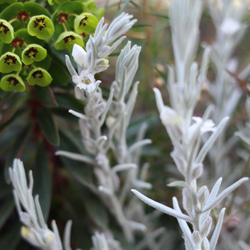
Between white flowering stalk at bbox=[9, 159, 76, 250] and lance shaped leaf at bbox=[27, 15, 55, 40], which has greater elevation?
lance shaped leaf at bbox=[27, 15, 55, 40]

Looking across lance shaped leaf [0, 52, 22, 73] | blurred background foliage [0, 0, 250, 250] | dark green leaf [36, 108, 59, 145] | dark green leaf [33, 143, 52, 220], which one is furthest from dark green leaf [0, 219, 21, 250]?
lance shaped leaf [0, 52, 22, 73]

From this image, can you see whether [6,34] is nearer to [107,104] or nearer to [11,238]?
[107,104]

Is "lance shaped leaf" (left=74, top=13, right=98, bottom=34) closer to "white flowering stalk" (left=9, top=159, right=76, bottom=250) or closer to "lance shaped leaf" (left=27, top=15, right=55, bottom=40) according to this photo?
"lance shaped leaf" (left=27, top=15, right=55, bottom=40)

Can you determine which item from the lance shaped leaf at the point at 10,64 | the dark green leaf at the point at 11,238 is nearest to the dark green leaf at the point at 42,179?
the dark green leaf at the point at 11,238

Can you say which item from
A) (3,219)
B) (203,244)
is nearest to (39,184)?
(3,219)

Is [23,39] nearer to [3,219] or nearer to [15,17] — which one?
[15,17]

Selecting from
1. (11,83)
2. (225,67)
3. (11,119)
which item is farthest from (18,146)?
(225,67)

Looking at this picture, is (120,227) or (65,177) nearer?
(120,227)
